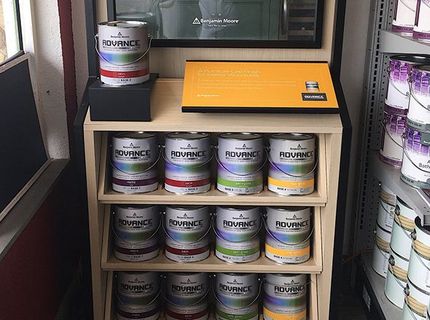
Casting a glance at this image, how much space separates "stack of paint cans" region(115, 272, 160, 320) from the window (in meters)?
0.80

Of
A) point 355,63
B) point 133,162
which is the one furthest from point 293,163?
point 355,63

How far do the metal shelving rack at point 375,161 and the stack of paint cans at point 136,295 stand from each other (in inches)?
29.5

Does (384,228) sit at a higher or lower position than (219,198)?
lower

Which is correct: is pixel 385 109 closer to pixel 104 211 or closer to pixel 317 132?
pixel 317 132

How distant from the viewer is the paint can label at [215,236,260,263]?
2.07m

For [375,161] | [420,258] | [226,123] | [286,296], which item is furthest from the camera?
[375,161]

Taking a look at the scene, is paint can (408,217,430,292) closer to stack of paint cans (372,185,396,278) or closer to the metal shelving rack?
the metal shelving rack

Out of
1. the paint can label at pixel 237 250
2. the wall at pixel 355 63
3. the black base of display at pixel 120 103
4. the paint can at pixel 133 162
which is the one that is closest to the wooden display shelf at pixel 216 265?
the paint can label at pixel 237 250

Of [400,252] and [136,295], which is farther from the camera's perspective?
[136,295]

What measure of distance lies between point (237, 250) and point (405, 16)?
90cm

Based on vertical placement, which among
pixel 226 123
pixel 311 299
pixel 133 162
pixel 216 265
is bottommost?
pixel 311 299

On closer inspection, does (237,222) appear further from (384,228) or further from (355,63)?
(355,63)

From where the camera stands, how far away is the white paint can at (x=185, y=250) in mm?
2076

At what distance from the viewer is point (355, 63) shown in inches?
93.0
